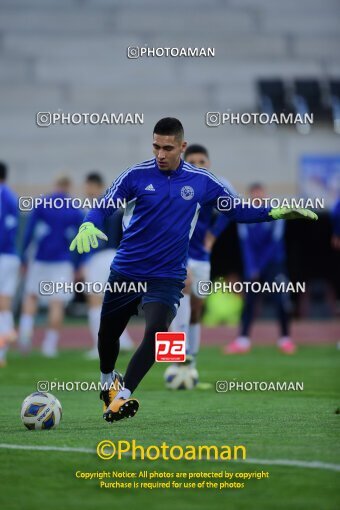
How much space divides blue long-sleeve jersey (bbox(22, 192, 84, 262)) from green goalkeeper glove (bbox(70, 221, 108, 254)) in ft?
21.0

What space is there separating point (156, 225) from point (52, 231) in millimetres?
6752

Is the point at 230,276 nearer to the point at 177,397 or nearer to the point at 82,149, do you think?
the point at 82,149

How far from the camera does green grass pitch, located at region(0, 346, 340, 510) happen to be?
4.14 m

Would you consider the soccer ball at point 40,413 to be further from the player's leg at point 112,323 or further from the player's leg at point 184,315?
the player's leg at point 184,315

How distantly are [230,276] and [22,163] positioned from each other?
508 cm

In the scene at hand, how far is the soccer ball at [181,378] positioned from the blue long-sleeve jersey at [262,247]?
4753 mm


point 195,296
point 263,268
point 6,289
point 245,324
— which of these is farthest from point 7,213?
point 263,268

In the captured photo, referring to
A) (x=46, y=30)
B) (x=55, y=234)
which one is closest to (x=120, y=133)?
(x=46, y=30)

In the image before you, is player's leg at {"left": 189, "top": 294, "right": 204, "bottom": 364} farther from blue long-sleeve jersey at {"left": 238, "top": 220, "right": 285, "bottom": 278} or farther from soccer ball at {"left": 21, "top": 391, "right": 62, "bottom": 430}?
blue long-sleeve jersey at {"left": 238, "top": 220, "right": 285, "bottom": 278}

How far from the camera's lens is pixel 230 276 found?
820 inches

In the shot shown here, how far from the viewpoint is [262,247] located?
13.6m

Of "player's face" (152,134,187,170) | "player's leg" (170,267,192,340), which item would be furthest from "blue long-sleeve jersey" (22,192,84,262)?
"player's face" (152,134,187,170)

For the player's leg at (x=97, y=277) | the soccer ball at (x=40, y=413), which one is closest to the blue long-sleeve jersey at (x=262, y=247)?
the player's leg at (x=97, y=277)

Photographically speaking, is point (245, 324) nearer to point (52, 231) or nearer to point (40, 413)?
point (52, 231)
